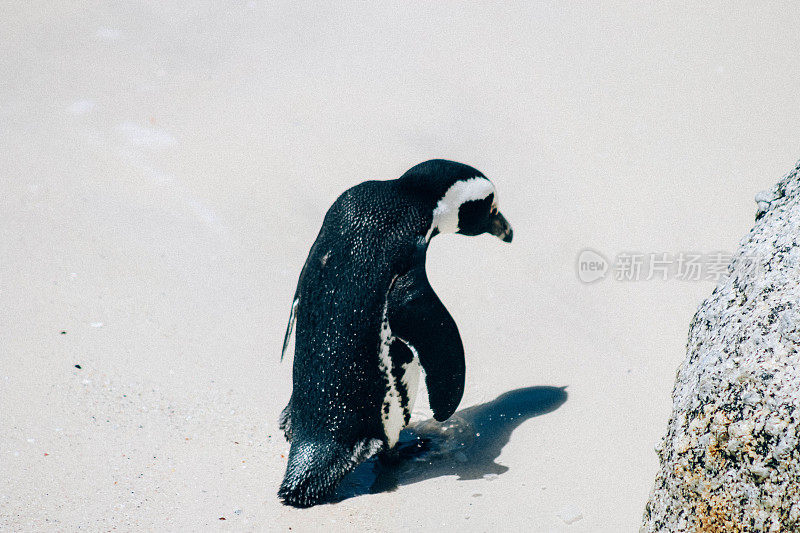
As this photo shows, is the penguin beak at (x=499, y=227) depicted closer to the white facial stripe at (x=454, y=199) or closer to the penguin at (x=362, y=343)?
the white facial stripe at (x=454, y=199)

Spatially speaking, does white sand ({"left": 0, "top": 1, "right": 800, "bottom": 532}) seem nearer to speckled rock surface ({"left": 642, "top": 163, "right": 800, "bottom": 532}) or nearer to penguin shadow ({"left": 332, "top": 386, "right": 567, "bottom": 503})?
penguin shadow ({"left": 332, "top": 386, "right": 567, "bottom": 503})

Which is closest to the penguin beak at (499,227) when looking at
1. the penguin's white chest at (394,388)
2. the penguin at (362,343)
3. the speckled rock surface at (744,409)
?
the penguin at (362,343)

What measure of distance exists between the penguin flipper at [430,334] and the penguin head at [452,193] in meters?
0.34

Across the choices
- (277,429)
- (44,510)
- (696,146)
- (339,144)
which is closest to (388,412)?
(277,429)

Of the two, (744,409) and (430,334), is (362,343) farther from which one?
(744,409)

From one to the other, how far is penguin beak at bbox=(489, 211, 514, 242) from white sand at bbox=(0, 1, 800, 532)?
1.81 ft

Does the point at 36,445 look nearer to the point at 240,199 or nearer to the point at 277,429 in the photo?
the point at 277,429

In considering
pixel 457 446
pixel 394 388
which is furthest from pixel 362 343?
pixel 457 446

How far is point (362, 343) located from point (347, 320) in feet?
0.32

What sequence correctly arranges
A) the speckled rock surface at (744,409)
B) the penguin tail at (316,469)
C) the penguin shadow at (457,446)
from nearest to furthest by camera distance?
1. the speckled rock surface at (744,409)
2. the penguin tail at (316,469)
3. the penguin shadow at (457,446)

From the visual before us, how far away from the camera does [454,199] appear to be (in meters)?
3.15

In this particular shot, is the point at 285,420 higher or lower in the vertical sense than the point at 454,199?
lower

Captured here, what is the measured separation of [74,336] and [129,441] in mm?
772

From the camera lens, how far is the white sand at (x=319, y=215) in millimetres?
2725
